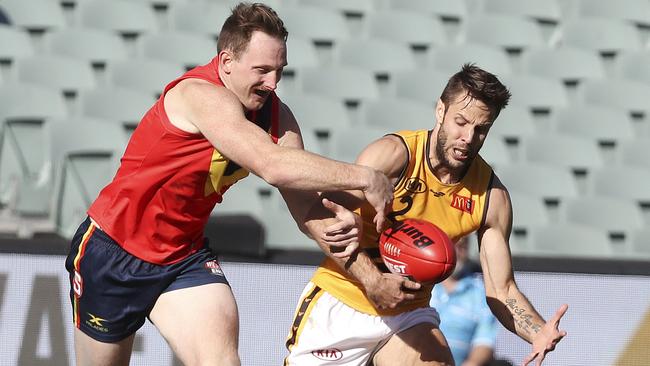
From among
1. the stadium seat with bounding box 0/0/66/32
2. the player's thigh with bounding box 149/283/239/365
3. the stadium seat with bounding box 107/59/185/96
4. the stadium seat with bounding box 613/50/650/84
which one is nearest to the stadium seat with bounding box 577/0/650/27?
the stadium seat with bounding box 613/50/650/84

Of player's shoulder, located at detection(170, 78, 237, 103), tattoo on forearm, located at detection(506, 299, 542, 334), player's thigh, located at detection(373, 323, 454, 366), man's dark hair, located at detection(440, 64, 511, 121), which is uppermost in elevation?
man's dark hair, located at detection(440, 64, 511, 121)

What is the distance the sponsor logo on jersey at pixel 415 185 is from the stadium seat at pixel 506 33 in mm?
5525

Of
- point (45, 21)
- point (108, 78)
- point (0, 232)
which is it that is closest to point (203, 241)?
point (0, 232)

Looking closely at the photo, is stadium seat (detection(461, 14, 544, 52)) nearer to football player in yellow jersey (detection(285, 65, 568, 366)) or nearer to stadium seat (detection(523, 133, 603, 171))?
stadium seat (detection(523, 133, 603, 171))

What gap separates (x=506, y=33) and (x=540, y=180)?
1.85 metres

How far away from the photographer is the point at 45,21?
9508 mm

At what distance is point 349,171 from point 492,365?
226 cm

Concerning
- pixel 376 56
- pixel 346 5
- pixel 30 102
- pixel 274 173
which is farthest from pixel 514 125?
pixel 274 173

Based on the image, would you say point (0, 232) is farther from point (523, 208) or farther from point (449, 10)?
point (449, 10)

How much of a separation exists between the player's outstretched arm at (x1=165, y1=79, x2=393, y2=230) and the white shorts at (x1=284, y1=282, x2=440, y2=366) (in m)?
0.82

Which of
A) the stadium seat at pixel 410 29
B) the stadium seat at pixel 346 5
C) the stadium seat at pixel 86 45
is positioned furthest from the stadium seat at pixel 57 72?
the stadium seat at pixel 410 29

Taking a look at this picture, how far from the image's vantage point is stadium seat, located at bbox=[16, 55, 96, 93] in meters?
8.91

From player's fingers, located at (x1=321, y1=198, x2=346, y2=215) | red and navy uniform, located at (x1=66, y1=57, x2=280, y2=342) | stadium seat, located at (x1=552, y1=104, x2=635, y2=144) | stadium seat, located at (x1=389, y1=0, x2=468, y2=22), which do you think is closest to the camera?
player's fingers, located at (x1=321, y1=198, x2=346, y2=215)

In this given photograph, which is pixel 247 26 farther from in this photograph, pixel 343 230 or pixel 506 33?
pixel 506 33
